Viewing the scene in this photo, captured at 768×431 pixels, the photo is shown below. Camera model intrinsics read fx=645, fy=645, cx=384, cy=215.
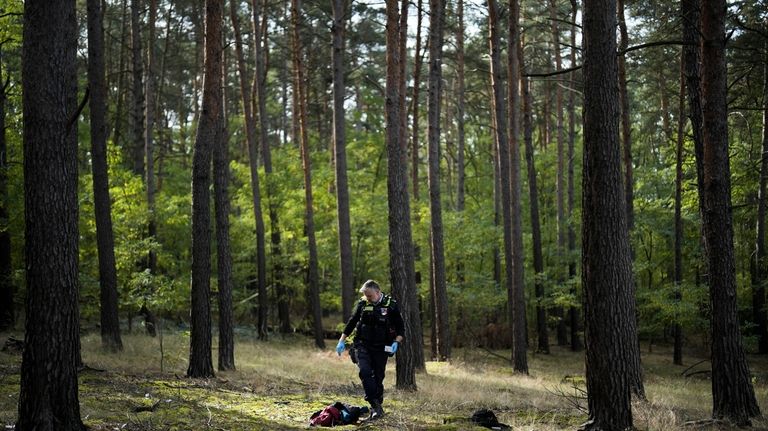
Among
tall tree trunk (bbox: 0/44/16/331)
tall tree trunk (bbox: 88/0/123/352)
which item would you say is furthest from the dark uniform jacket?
tall tree trunk (bbox: 0/44/16/331)

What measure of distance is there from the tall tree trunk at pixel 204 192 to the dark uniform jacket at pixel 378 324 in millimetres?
4181

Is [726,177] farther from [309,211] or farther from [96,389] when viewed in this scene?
[309,211]

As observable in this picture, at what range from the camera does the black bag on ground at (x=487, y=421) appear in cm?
824

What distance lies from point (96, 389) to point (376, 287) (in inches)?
186

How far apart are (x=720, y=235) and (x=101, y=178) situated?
12904 mm

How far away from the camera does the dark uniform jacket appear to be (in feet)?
31.0

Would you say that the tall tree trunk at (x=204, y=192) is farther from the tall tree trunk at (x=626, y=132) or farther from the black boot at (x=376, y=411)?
the tall tree trunk at (x=626, y=132)

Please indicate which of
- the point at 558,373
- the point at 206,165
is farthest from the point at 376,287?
the point at 558,373

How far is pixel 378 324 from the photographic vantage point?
9445 millimetres

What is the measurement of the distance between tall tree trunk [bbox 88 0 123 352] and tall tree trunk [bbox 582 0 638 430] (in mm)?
11493

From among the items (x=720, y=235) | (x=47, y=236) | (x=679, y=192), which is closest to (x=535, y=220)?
(x=679, y=192)

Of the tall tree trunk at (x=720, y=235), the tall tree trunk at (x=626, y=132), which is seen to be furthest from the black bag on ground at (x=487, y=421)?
the tall tree trunk at (x=626, y=132)

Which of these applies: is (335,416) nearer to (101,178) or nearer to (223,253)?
(223,253)

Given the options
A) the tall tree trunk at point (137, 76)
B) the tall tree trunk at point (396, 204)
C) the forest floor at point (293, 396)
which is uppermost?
the tall tree trunk at point (137, 76)
